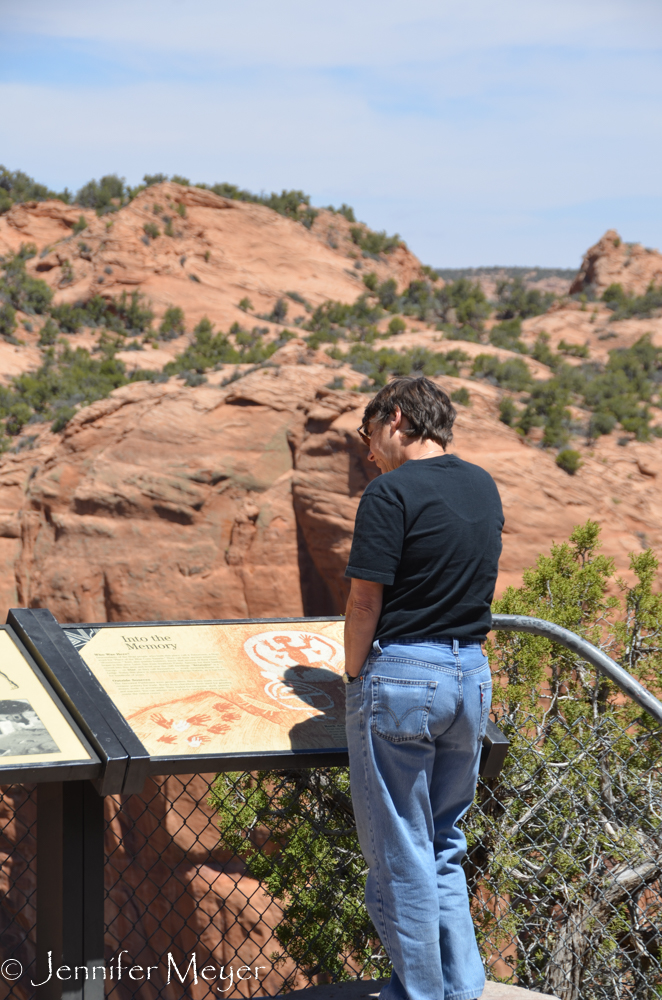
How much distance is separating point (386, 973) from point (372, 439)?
7.81 feet

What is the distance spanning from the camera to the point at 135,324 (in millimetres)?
22719

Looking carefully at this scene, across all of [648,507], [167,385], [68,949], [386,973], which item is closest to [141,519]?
[167,385]

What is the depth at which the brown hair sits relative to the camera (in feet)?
7.47

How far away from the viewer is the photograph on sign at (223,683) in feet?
7.83

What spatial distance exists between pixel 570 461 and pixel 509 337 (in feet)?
31.3

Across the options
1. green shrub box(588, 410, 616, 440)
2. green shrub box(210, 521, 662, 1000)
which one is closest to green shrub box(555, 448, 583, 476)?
green shrub box(588, 410, 616, 440)

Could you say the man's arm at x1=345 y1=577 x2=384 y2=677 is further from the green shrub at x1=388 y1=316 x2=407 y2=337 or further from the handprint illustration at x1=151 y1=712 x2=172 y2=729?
the green shrub at x1=388 y1=316 x2=407 y2=337

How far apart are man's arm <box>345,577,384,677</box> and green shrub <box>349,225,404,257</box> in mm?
30929

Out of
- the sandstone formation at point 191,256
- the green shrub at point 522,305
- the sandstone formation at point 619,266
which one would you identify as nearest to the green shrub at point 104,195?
the sandstone formation at point 191,256

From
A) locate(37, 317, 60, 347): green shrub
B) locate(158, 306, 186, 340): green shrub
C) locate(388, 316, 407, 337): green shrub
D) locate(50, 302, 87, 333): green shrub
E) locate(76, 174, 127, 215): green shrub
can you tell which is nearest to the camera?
locate(388, 316, 407, 337): green shrub

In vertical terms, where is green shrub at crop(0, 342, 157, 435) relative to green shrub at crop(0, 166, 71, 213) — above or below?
below

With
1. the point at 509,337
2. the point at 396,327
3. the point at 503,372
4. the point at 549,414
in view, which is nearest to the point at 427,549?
the point at 549,414

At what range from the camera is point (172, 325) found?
868 inches

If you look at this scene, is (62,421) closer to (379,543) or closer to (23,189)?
(379,543)
